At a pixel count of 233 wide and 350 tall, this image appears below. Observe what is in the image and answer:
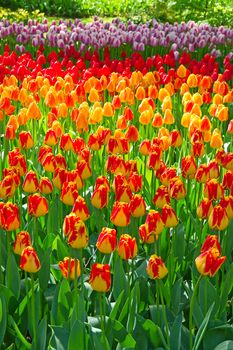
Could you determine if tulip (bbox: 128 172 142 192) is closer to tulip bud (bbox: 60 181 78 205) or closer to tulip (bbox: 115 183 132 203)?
tulip (bbox: 115 183 132 203)

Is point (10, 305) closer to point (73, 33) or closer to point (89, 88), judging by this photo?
point (89, 88)

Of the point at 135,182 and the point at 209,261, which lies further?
the point at 135,182

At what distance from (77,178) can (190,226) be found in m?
0.77

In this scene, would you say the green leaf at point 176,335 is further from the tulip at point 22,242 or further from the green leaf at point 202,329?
the tulip at point 22,242

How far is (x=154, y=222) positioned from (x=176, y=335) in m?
0.40

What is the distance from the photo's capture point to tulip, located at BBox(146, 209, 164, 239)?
7.80 ft

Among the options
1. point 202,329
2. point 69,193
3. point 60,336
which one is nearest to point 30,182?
point 69,193

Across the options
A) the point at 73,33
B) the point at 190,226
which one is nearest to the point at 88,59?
the point at 73,33

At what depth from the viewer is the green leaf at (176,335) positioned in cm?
235

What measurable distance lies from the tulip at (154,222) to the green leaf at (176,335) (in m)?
0.31

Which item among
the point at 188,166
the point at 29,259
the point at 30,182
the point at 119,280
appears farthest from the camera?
the point at 188,166

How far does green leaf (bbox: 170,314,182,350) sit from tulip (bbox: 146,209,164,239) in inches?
12.4

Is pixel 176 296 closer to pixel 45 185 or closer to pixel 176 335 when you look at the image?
pixel 176 335

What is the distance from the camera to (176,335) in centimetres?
237
